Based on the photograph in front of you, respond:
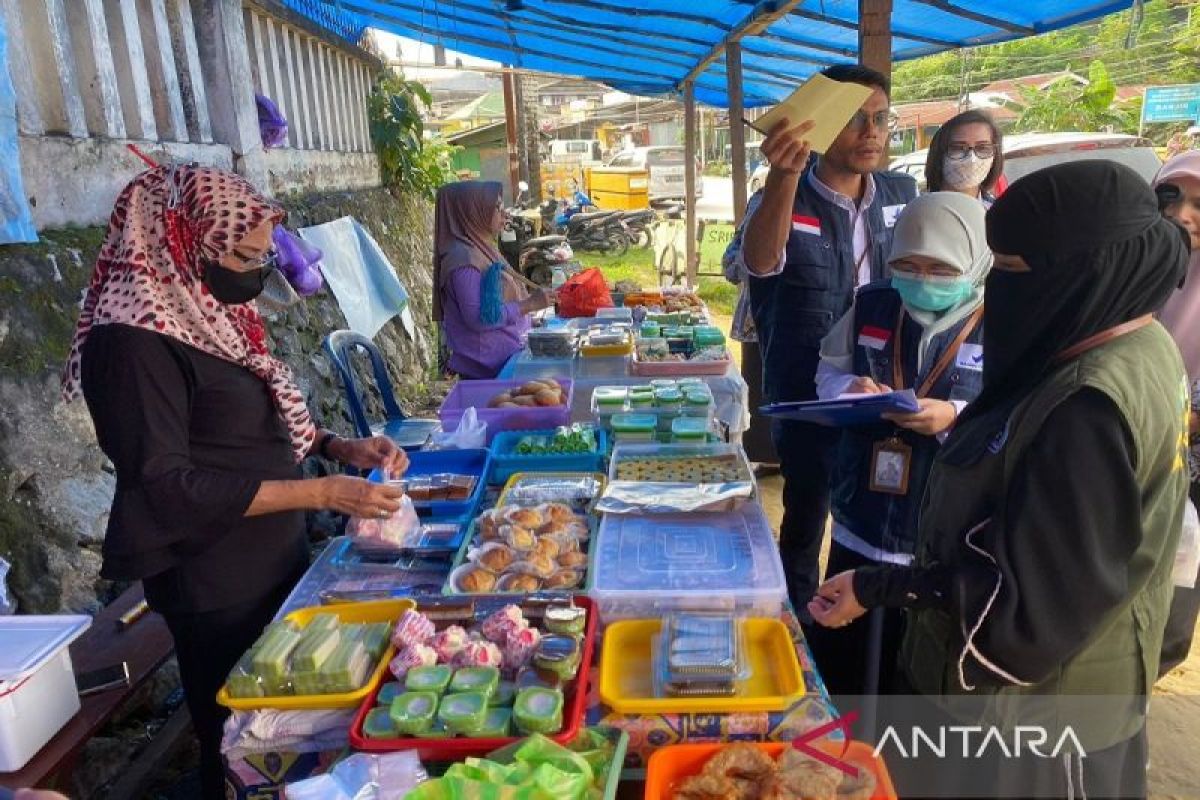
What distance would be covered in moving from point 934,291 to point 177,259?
1.79 metres

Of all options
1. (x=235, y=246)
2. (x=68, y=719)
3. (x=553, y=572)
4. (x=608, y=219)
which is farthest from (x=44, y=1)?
(x=608, y=219)

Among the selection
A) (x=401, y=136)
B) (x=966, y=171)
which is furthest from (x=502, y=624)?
(x=401, y=136)

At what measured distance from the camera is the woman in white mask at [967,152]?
2.97m

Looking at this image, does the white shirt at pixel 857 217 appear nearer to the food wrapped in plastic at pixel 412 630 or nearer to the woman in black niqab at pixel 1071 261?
the woman in black niqab at pixel 1071 261

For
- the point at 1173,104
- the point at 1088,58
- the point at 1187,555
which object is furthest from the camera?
the point at 1088,58

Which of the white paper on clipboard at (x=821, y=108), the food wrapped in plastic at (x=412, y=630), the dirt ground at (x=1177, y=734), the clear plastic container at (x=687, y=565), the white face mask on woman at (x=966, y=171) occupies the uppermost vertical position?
the white paper on clipboard at (x=821, y=108)

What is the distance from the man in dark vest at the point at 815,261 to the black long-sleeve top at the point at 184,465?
66.5 inches

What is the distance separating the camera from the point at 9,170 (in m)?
2.50

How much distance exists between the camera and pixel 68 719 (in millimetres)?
1643

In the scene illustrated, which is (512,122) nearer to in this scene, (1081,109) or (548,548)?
(548,548)

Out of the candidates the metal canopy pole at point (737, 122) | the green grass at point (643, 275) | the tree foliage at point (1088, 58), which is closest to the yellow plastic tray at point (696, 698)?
the metal canopy pole at point (737, 122)

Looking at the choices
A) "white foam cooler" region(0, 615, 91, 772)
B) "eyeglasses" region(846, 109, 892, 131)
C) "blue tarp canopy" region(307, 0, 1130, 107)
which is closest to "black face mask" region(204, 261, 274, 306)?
"white foam cooler" region(0, 615, 91, 772)

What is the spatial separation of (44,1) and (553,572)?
3.06 meters

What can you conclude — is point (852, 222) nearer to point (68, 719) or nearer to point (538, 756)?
point (538, 756)
